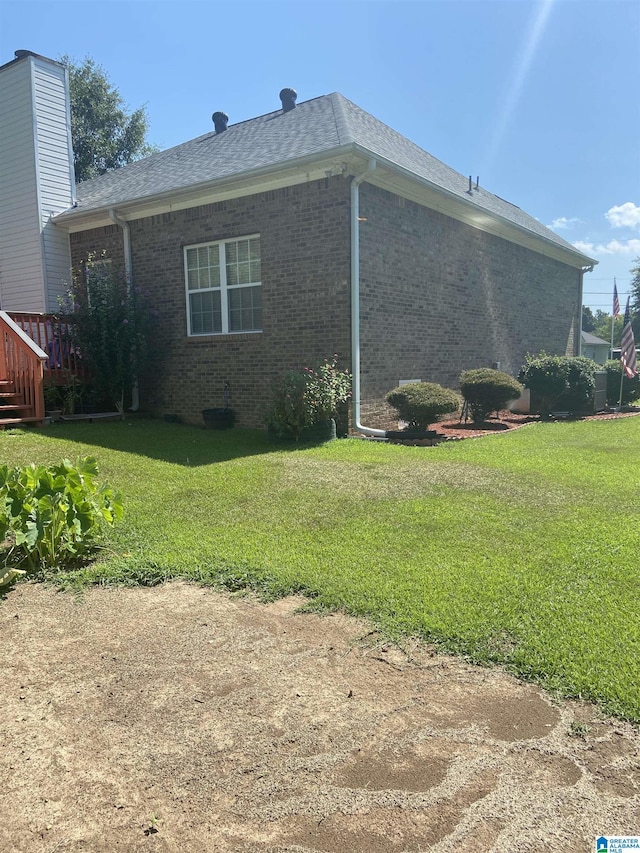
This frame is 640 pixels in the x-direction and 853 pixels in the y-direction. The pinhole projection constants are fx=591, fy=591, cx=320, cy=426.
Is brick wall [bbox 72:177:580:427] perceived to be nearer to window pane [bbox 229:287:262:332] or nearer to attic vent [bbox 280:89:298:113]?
window pane [bbox 229:287:262:332]

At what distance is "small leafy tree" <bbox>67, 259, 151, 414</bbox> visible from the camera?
34.4 feet

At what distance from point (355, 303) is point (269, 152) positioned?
10.5 ft

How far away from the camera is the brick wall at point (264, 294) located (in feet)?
30.4

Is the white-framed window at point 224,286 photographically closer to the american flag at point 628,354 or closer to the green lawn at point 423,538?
the green lawn at point 423,538

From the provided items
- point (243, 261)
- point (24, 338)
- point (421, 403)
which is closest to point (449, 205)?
point (243, 261)

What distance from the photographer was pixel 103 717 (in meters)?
2.40

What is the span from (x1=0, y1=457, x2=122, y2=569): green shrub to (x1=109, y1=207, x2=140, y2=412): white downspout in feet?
25.3

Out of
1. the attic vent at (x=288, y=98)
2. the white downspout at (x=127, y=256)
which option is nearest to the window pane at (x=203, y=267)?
the white downspout at (x=127, y=256)

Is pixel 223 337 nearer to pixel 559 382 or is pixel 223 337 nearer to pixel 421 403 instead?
pixel 421 403

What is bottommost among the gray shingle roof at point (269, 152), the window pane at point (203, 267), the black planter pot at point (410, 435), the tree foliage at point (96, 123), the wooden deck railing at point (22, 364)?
the black planter pot at point (410, 435)

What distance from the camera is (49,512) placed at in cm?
399

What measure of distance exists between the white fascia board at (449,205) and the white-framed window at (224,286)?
2.44 metres

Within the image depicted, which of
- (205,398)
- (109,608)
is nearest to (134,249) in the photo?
(205,398)

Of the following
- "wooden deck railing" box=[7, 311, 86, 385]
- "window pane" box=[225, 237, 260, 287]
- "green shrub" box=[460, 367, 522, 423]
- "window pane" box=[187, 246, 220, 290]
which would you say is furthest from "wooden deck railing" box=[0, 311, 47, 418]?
"green shrub" box=[460, 367, 522, 423]
